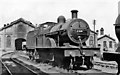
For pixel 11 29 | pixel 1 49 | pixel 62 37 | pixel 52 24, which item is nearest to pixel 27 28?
pixel 11 29

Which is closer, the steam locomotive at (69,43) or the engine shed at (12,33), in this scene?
the steam locomotive at (69,43)

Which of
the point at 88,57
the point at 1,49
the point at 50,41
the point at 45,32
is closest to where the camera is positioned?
the point at 88,57

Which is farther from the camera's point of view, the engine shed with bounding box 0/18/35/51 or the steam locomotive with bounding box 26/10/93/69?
the engine shed with bounding box 0/18/35/51

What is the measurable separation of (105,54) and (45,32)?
10600 millimetres


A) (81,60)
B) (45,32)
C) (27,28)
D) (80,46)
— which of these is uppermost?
(27,28)

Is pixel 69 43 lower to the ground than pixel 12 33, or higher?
lower

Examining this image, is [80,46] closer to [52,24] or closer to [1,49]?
[52,24]

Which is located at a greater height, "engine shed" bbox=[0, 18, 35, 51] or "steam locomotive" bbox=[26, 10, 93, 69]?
"engine shed" bbox=[0, 18, 35, 51]

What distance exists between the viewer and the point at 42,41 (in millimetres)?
16953

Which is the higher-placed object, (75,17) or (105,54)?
(75,17)

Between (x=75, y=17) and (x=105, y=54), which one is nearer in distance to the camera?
(x=105, y=54)

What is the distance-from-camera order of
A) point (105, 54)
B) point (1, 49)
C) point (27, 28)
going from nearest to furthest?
point (105, 54) → point (1, 49) → point (27, 28)

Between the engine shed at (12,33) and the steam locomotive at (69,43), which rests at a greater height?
the engine shed at (12,33)

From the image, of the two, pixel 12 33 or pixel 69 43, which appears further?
pixel 12 33
